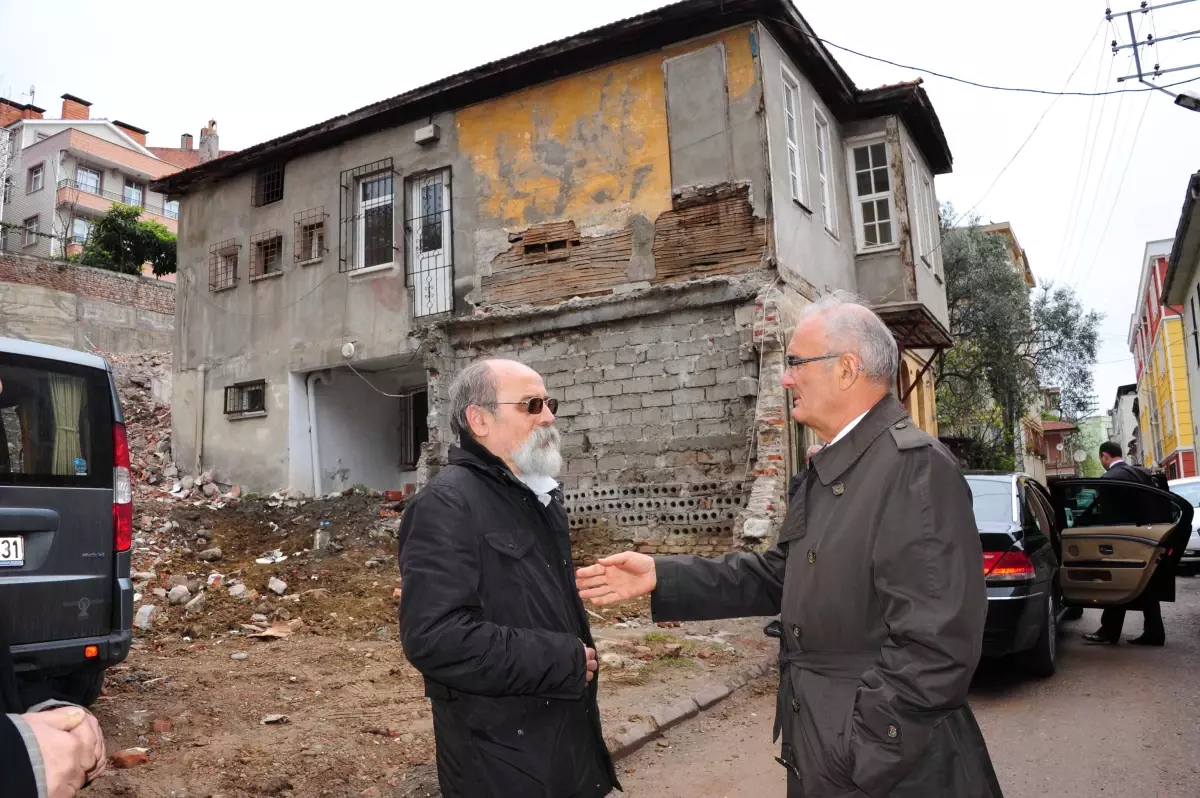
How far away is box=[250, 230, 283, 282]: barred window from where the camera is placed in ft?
50.3

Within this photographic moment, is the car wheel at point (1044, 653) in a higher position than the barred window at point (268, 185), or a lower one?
lower

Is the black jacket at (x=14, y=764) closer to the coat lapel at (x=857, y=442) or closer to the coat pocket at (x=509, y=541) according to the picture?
the coat pocket at (x=509, y=541)

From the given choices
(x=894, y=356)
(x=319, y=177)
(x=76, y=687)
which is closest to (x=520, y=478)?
(x=894, y=356)

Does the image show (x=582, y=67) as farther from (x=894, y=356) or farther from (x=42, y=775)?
(x=42, y=775)

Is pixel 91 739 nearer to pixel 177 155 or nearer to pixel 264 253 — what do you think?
pixel 264 253

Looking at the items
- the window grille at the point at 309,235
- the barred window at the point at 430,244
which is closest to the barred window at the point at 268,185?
the window grille at the point at 309,235

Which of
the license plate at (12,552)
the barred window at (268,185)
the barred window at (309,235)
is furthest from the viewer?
the barred window at (268,185)

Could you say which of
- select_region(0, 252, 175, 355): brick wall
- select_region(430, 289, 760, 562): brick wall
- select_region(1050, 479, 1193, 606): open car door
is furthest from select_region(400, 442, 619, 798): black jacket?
select_region(0, 252, 175, 355): brick wall

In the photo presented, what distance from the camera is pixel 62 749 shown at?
1.50 metres

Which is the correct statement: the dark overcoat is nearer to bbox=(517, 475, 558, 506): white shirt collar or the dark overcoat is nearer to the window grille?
bbox=(517, 475, 558, 506): white shirt collar

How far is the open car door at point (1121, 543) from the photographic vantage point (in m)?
7.01

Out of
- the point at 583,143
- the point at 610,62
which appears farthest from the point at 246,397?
the point at 610,62

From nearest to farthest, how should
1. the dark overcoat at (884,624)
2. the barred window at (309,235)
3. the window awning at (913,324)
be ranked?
1. the dark overcoat at (884,624)
2. the window awning at (913,324)
3. the barred window at (309,235)

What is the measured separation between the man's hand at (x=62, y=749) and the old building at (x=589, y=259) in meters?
8.39
